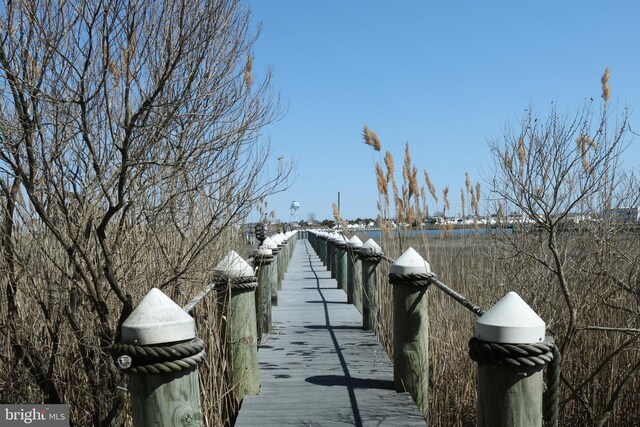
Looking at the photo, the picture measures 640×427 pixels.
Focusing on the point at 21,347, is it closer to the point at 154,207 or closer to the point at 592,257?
the point at 154,207

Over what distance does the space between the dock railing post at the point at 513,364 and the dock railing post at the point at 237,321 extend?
2102 millimetres

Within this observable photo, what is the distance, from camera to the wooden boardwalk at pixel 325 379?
3.32 metres

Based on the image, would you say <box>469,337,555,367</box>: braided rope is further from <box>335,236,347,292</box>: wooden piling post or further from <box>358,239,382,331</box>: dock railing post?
<box>335,236,347,292</box>: wooden piling post

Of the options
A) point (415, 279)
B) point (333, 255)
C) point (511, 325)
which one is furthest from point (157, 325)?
point (333, 255)

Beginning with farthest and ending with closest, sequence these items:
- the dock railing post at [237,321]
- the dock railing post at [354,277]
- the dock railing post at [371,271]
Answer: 1. the dock railing post at [354,277]
2. the dock railing post at [371,271]
3. the dock railing post at [237,321]

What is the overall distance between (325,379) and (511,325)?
2.51 metres

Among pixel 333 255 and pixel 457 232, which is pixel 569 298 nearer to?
pixel 457 232

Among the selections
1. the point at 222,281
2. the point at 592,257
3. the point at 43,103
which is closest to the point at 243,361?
the point at 222,281

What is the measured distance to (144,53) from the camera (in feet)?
12.4

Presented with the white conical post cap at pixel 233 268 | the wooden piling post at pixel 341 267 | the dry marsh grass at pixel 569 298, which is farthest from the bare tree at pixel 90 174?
the wooden piling post at pixel 341 267

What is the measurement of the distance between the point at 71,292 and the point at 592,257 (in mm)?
4081

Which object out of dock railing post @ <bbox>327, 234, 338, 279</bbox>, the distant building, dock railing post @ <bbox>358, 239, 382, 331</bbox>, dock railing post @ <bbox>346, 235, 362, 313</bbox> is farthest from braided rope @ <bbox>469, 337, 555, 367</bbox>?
dock railing post @ <bbox>327, 234, 338, 279</bbox>

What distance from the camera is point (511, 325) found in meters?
1.77

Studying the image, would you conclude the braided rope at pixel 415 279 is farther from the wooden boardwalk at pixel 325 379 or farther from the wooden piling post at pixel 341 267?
the wooden piling post at pixel 341 267
